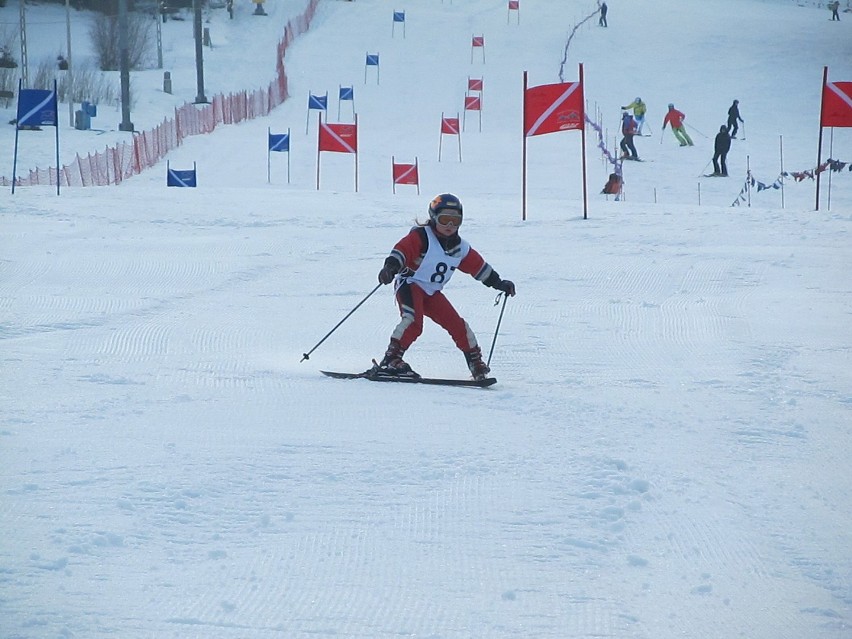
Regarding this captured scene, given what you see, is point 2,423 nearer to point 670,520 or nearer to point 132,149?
point 670,520

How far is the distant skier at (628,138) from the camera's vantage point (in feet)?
84.0

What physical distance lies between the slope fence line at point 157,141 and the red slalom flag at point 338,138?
4.75 meters

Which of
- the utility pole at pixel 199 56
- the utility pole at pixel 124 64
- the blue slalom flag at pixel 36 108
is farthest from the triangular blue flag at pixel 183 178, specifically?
the utility pole at pixel 199 56

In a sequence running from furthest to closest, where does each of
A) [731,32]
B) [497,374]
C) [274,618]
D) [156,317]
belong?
[731,32] < [156,317] < [497,374] < [274,618]

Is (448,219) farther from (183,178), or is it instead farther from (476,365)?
(183,178)

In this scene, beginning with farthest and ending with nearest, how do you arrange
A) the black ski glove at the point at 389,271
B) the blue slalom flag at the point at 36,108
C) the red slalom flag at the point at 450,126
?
the red slalom flag at the point at 450,126
the blue slalom flag at the point at 36,108
the black ski glove at the point at 389,271

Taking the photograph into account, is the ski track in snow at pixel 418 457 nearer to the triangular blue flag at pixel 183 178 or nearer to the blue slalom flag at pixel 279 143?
the triangular blue flag at pixel 183 178

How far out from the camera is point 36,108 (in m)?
15.3

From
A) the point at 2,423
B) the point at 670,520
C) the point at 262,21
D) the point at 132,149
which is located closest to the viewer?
the point at 670,520

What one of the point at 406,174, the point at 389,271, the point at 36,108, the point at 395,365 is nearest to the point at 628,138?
the point at 406,174

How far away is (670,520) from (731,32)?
46.8m

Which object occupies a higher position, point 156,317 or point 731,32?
point 731,32

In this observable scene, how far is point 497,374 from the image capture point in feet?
23.9

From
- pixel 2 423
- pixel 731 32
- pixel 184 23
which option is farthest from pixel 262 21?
pixel 2 423
